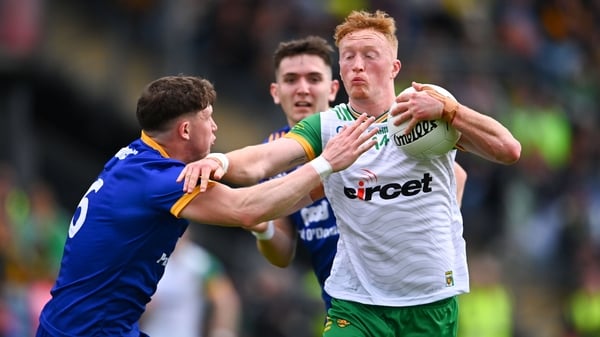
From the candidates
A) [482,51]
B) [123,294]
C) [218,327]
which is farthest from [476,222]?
[123,294]

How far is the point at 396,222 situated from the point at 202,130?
124cm

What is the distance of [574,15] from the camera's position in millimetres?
21594

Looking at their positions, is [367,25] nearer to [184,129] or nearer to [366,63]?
→ [366,63]

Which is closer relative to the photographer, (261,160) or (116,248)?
(116,248)

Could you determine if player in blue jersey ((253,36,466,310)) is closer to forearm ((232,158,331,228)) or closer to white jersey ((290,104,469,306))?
white jersey ((290,104,469,306))

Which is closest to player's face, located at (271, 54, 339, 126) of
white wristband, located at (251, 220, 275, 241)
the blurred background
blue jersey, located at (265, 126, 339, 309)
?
blue jersey, located at (265, 126, 339, 309)

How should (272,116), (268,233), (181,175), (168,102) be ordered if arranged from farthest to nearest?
(272,116) → (268,233) → (168,102) → (181,175)

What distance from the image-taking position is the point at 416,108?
6871mm

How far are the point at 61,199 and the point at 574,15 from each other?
9.79 meters

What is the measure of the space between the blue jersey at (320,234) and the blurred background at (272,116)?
6.23 m

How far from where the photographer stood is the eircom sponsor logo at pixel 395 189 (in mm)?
7152

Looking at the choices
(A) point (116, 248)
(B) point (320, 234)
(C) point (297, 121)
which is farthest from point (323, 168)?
(C) point (297, 121)

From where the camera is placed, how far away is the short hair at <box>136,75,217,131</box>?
7.05 m

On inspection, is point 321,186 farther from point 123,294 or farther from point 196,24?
point 196,24
